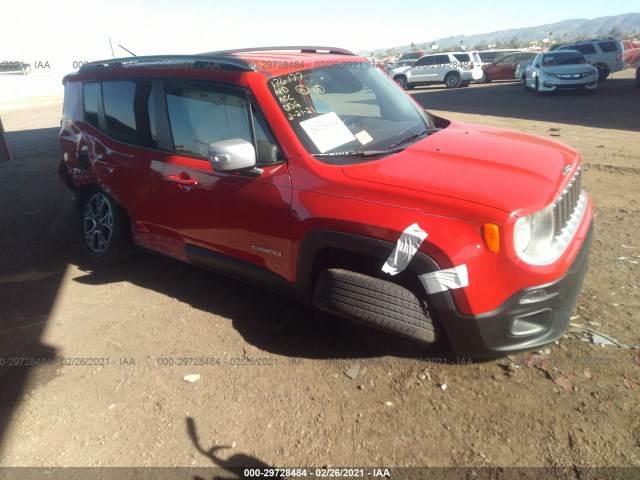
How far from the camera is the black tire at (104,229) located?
4.32 metres

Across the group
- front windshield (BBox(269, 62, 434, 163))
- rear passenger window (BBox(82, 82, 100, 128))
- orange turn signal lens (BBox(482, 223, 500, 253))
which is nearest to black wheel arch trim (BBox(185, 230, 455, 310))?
orange turn signal lens (BBox(482, 223, 500, 253))

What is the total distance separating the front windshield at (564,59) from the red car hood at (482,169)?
1651 centimetres

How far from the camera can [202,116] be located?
3.45 metres

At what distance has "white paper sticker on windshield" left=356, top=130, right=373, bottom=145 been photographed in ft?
10.5

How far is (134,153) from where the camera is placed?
12.8 feet

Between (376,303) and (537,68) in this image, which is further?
(537,68)

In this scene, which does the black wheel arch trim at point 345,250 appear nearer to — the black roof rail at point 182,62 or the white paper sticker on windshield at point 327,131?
the white paper sticker on windshield at point 327,131

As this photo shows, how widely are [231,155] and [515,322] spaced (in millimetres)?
1845

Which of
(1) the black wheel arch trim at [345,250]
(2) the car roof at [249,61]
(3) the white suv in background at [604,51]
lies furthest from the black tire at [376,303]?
(3) the white suv in background at [604,51]

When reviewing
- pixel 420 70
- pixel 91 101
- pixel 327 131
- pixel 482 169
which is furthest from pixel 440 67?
pixel 482 169

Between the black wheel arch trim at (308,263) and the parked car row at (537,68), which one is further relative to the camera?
the parked car row at (537,68)

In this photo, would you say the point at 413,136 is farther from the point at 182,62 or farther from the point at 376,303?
the point at 182,62

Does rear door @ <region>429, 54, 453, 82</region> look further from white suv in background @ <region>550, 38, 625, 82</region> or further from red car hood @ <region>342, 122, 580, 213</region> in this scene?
red car hood @ <region>342, 122, 580, 213</region>

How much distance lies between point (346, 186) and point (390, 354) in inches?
46.7
